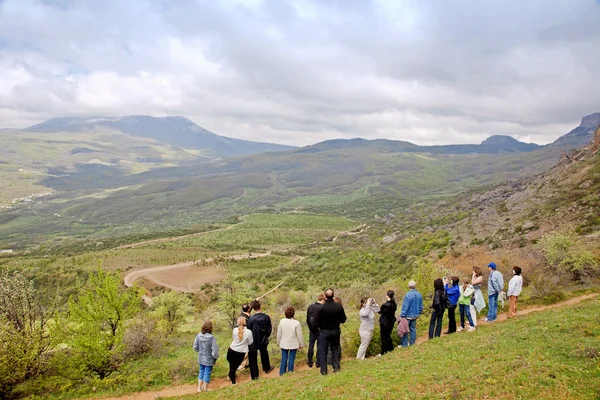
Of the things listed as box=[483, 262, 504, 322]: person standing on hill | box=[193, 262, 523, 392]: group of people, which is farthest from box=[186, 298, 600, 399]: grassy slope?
box=[483, 262, 504, 322]: person standing on hill

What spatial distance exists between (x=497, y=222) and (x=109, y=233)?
175760mm

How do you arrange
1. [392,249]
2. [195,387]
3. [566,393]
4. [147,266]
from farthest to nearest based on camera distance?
[147,266]
[392,249]
[195,387]
[566,393]

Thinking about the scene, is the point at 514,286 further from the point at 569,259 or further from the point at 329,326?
the point at 329,326

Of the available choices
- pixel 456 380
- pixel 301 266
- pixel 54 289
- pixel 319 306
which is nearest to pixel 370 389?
pixel 456 380

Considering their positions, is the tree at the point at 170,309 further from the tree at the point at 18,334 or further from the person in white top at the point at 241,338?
the person in white top at the point at 241,338

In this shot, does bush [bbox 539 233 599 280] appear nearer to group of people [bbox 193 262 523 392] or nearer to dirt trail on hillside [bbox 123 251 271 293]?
group of people [bbox 193 262 523 392]

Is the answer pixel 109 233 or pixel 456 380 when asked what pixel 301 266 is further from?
pixel 109 233

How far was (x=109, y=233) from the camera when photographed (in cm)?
17100

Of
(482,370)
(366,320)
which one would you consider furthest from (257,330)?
(482,370)

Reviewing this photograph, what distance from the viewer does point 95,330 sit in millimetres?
12875

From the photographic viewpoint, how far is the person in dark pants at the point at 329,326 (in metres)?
10.4

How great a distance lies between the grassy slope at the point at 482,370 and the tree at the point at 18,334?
6524mm

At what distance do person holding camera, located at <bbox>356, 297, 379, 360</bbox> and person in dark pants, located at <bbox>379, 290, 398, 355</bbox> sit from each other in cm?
31

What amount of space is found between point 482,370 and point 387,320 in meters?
3.46
